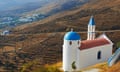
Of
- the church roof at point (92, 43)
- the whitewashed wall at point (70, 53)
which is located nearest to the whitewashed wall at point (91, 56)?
the church roof at point (92, 43)

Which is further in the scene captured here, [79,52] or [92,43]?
[92,43]

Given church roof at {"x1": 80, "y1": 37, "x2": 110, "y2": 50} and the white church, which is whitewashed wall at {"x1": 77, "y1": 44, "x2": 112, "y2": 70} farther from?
church roof at {"x1": 80, "y1": 37, "x2": 110, "y2": 50}

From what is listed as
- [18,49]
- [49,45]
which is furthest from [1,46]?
[49,45]

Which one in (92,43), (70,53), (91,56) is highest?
(92,43)

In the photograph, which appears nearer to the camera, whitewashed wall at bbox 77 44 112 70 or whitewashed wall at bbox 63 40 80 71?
whitewashed wall at bbox 63 40 80 71

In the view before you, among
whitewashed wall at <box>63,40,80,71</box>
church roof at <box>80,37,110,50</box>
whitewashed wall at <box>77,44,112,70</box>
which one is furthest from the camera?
church roof at <box>80,37,110,50</box>

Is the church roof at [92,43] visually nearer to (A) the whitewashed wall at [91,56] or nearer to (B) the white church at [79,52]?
(B) the white church at [79,52]

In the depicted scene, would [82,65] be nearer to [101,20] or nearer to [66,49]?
[66,49]

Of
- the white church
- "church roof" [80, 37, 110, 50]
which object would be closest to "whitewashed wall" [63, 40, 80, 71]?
the white church

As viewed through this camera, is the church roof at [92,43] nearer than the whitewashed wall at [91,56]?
No

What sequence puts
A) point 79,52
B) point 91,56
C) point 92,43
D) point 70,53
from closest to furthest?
point 70,53, point 79,52, point 91,56, point 92,43

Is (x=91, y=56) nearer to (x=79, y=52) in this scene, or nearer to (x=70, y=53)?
(x=79, y=52)

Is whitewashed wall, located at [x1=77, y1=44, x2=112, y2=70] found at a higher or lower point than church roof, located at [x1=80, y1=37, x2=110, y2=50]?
lower

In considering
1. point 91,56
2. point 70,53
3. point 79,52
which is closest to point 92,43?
point 91,56
